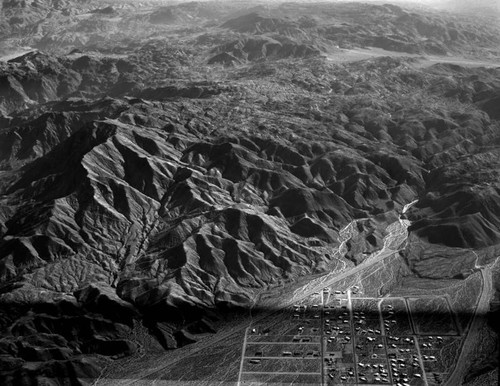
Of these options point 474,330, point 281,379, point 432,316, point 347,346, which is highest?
point 474,330

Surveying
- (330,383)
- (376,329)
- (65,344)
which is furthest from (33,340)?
A: (376,329)

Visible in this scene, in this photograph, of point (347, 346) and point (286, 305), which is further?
point (286, 305)

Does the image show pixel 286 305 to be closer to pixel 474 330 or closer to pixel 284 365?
pixel 284 365

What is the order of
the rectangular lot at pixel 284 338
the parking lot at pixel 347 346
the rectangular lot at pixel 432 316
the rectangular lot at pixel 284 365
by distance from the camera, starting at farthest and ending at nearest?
the rectangular lot at pixel 432 316 < the rectangular lot at pixel 284 338 < the rectangular lot at pixel 284 365 < the parking lot at pixel 347 346

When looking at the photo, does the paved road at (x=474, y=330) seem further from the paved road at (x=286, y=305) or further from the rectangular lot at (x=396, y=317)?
the paved road at (x=286, y=305)

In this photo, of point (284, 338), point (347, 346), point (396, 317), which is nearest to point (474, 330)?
point (396, 317)

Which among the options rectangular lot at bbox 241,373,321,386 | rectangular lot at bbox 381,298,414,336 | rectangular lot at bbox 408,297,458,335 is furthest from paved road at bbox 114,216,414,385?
rectangular lot at bbox 408,297,458,335

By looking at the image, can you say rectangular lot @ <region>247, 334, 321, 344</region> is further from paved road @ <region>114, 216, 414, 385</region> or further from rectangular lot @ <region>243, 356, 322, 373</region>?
rectangular lot @ <region>243, 356, 322, 373</region>

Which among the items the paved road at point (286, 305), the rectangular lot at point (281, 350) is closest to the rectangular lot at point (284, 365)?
the rectangular lot at point (281, 350)

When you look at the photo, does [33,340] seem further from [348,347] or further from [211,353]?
[348,347]
